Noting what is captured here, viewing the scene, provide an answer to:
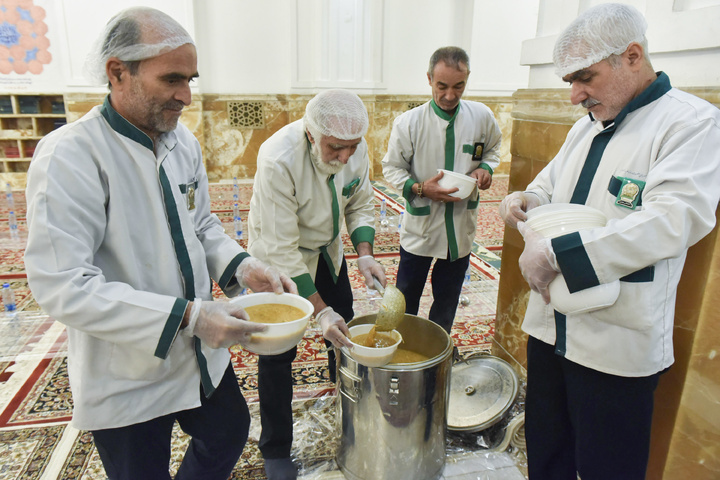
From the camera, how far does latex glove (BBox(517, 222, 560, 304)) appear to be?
1.34 metres

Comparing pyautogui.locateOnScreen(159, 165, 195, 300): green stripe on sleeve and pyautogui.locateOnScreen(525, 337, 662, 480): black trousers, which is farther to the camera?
pyautogui.locateOnScreen(525, 337, 662, 480): black trousers

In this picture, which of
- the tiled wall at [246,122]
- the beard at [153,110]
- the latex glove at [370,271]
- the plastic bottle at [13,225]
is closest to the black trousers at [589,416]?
the latex glove at [370,271]

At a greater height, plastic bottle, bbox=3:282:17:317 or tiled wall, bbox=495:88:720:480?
tiled wall, bbox=495:88:720:480

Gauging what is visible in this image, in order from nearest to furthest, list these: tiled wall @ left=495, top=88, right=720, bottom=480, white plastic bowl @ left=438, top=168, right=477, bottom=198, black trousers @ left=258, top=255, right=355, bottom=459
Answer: tiled wall @ left=495, top=88, right=720, bottom=480
black trousers @ left=258, top=255, right=355, bottom=459
white plastic bowl @ left=438, top=168, right=477, bottom=198

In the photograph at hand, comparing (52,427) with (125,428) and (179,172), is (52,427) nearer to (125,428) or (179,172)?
(125,428)

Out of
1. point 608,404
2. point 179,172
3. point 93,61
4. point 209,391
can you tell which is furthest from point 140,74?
point 608,404

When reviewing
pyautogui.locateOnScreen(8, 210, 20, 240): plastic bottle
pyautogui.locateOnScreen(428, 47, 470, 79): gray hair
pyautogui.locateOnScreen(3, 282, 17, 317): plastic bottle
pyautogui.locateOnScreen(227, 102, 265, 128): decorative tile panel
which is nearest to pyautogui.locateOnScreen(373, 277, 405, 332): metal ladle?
pyautogui.locateOnScreen(428, 47, 470, 79): gray hair

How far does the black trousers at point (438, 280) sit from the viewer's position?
9.51ft

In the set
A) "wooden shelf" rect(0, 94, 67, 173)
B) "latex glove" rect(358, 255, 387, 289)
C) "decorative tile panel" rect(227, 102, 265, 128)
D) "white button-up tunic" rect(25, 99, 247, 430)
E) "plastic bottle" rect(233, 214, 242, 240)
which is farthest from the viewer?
"decorative tile panel" rect(227, 102, 265, 128)

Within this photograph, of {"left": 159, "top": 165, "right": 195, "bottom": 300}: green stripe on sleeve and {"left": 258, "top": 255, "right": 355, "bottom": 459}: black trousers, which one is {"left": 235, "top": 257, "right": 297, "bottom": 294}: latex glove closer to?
{"left": 159, "top": 165, "right": 195, "bottom": 300}: green stripe on sleeve

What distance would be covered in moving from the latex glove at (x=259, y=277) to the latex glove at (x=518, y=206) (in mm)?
784

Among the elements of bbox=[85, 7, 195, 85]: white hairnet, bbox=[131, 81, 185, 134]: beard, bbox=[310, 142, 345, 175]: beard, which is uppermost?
bbox=[85, 7, 195, 85]: white hairnet

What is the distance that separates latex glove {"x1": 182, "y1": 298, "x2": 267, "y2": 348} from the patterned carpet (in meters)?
1.17

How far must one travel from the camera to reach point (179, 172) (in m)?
1.52
